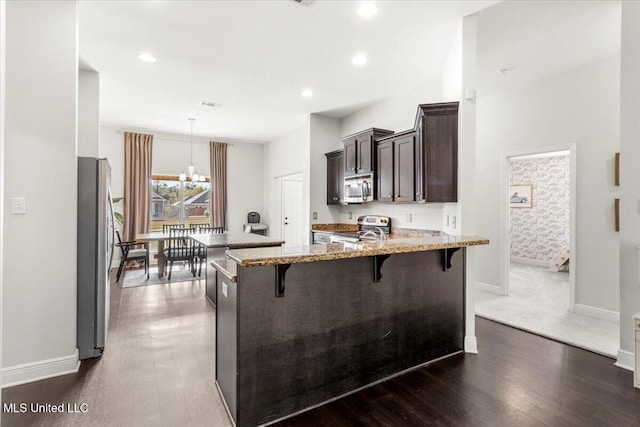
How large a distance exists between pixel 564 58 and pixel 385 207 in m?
2.79

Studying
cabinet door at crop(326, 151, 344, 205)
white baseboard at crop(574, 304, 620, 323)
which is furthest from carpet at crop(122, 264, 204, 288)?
white baseboard at crop(574, 304, 620, 323)

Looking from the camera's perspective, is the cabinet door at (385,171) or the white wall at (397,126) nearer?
the white wall at (397,126)

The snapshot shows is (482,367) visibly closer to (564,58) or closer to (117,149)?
(564,58)

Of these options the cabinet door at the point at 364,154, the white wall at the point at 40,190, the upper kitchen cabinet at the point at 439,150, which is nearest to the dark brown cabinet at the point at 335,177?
the cabinet door at the point at 364,154

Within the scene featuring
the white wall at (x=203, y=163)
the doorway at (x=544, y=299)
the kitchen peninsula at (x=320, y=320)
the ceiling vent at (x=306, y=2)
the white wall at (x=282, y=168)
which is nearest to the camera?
the kitchen peninsula at (x=320, y=320)

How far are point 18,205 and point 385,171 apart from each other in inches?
150

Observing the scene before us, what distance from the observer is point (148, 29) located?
3104mm

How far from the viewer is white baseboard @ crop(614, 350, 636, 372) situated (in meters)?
2.56

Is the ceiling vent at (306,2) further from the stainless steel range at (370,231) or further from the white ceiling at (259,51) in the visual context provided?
the stainless steel range at (370,231)

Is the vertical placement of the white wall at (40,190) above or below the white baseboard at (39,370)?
above

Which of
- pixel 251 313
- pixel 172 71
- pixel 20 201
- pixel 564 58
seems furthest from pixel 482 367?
pixel 172 71

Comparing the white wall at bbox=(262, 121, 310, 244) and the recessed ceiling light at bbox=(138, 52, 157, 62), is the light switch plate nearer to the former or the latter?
the recessed ceiling light at bbox=(138, 52, 157, 62)

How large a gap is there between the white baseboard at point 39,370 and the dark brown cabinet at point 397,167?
3.59m

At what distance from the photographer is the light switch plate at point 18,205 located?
2330 millimetres
